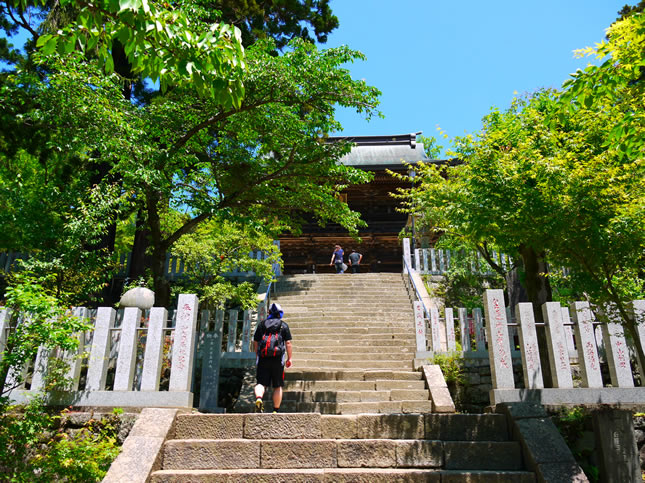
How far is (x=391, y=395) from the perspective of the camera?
6.69 m

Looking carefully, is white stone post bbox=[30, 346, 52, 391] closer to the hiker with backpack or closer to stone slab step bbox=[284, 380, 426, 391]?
the hiker with backpack

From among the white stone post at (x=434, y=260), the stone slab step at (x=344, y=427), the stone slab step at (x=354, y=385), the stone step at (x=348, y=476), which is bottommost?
the stone step at (x=348, y=476)

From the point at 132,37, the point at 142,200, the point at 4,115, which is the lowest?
the point at 132,37

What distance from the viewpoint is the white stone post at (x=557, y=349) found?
16.7ft

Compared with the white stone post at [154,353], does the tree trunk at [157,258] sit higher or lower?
higher

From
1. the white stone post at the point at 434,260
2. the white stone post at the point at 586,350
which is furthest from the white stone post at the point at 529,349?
the white stone post at the point at 434,260

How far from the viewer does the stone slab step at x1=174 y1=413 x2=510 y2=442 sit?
459 centimetres

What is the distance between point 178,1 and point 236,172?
3054mm

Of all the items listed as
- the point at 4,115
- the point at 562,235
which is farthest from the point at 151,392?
the point at 4,115

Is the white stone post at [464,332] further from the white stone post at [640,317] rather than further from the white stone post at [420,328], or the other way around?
the white stone post at [640,317]

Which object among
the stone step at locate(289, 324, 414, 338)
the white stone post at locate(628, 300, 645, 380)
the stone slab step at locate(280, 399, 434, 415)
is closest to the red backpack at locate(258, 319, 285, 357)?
the stone slab step at locate(280, 399, 434, 415)

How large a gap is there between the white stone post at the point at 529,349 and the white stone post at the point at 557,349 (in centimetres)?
15

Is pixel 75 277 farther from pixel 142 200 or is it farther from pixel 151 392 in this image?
pixel 151 392

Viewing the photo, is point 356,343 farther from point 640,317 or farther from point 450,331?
point 640,317
